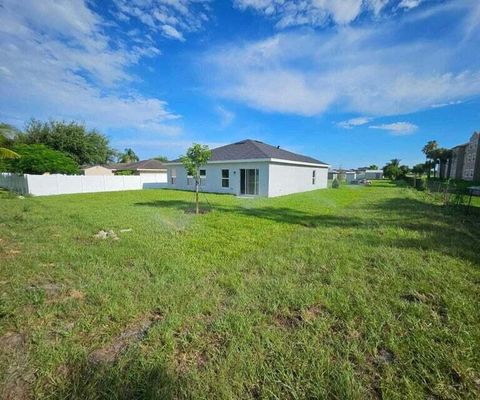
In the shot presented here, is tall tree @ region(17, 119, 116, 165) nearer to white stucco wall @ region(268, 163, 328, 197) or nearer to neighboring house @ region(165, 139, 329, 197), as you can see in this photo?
neighboring house @ region(165, 139, 329, 197)

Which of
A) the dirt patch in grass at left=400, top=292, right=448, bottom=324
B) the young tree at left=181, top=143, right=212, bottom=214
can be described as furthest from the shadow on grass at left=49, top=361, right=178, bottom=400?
the young tree at left=181, top=143, right=212, bottom=214

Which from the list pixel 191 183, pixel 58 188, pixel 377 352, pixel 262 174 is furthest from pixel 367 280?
pixel 58 188

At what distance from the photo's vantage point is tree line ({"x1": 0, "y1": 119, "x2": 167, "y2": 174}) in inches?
739

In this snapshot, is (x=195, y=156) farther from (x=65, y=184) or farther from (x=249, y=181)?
(x=65, y=184)

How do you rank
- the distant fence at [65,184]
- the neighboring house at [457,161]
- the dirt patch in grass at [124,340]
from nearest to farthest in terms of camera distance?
the dirt patch in grass at [124,340] → the distant fence at [65,184] → the neighboring house at [457,161]

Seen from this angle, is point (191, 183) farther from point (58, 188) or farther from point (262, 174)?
point (58, 188)

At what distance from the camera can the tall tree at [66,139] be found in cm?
2797

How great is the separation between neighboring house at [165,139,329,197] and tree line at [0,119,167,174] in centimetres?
927

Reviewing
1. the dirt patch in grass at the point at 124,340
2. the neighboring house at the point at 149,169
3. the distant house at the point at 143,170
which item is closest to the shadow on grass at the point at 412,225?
the dirt patch in grass at the point at 124,340

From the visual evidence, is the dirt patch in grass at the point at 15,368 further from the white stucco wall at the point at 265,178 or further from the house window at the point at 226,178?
the house window at the point at 226,178

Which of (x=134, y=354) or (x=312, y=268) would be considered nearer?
(x=134, y=354)

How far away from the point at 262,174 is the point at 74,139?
2526 centimetres

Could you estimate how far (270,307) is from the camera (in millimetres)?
3084

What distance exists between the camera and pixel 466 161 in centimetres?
A: 4506
